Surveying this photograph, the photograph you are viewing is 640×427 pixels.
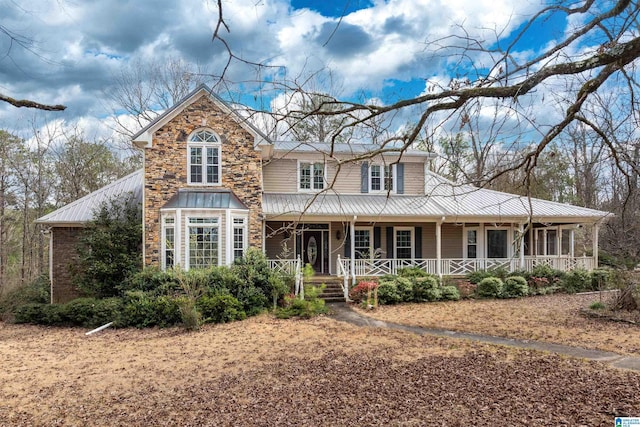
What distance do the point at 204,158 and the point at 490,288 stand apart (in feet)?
37.5

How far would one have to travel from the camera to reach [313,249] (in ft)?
58.9

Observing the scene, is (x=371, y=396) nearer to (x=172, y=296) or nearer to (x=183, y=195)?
(x=172, y=296)

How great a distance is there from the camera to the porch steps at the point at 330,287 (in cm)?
1470

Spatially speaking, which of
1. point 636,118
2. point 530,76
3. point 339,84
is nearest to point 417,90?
point 530,76

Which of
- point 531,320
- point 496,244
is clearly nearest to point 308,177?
point 496,244

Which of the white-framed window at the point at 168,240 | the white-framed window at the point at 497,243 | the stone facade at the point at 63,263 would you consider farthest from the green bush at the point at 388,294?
the stone facade at the point at 63,263

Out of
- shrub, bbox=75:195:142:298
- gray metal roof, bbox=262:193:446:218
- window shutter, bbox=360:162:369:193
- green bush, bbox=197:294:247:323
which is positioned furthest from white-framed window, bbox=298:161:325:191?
green bush, bbox=197:294:247:323

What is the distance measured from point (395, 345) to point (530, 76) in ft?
20.1

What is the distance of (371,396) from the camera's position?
5.52 meters

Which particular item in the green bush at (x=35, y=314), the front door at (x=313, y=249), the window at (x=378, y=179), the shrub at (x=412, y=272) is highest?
the window at (x=378, y=179)

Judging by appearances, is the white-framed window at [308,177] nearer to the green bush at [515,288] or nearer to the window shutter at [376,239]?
the window shutter at [376,239]

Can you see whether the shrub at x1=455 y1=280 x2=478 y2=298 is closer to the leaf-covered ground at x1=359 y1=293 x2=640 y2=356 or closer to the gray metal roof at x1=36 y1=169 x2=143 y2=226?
the leaf-covered ground at x1=359 y1=293 x2=640 y2=356

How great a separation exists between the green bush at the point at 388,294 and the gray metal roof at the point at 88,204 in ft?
32.6

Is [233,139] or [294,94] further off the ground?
[233,139]
